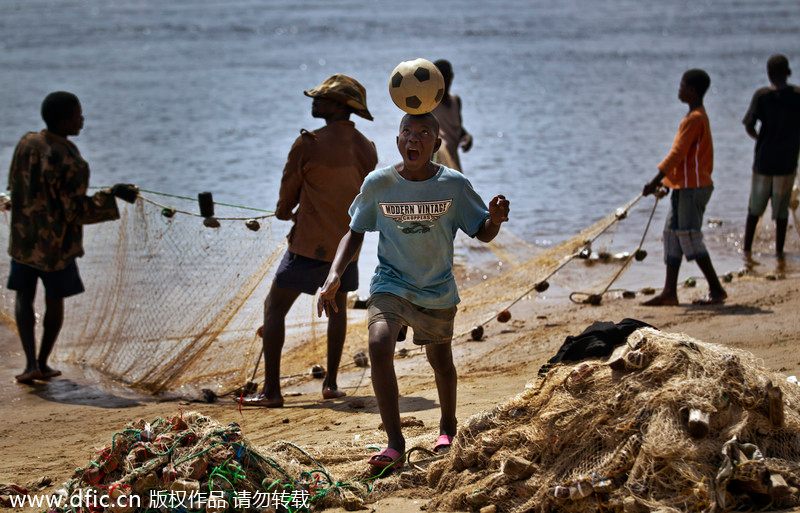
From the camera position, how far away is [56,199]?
6.04 m

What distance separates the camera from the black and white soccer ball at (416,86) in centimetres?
371

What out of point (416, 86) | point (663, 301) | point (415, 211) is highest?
point (416, 86)

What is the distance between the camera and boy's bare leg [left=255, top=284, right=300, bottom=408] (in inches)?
211

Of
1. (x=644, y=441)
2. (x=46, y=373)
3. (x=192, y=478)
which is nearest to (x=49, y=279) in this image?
(x=46, y=373)

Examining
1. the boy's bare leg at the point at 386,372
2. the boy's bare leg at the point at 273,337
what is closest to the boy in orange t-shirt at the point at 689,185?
the boy's bare leg at the point at 273,337

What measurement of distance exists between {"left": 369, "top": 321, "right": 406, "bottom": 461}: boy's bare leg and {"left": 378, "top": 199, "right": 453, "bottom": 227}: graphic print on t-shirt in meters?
0.46

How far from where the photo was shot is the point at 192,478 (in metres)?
3.31

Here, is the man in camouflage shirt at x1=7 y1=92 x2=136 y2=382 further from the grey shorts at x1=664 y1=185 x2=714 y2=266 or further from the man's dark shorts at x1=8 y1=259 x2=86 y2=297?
the grey shorts at x1=664 y1=185 x2=714 y2=266

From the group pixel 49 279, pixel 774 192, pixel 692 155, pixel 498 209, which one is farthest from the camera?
pixel 774 192

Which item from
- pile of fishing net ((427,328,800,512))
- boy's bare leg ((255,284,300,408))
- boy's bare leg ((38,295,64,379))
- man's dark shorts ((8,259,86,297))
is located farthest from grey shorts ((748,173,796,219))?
boy's bare leg ((38,295,64,379))

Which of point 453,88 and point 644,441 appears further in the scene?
point 453,88

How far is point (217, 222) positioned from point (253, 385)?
1120 mm

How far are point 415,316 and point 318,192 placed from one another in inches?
65.0

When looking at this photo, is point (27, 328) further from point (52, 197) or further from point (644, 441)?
point (644, 441)
